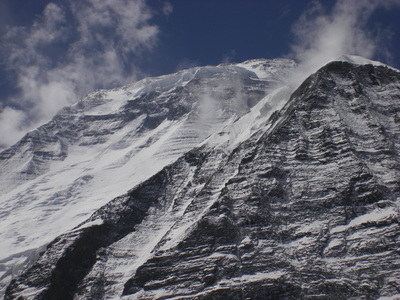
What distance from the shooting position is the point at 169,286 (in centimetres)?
6669

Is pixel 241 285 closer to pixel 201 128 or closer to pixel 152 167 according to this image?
pixel 152 167

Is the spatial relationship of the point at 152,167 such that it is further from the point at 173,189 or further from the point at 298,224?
the point at 298,224

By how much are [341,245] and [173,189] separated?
4177 centimetres

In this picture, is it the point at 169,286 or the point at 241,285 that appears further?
the point at 169,286

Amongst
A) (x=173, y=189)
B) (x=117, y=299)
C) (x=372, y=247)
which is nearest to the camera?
(x=372, y=247)

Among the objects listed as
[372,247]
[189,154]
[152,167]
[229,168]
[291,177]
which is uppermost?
[152,167]

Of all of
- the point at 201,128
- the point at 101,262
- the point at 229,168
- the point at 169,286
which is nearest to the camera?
the point at 169,286

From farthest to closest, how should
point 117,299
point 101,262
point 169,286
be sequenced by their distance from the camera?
1. point 101,262
2. point 117,299
3. point 169,286

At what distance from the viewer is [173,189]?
325ft

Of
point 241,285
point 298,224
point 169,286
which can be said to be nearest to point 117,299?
point 169,286

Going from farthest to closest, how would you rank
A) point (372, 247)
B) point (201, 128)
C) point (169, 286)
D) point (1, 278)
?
point (201, 128) < point (1, 278) < point (169, 286) < point (372, 247)

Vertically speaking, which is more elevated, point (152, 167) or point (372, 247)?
point (152, 167)

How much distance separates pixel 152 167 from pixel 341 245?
108 m

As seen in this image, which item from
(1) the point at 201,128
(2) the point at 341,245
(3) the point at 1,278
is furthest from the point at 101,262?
(1) the point at 201,128
